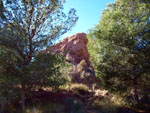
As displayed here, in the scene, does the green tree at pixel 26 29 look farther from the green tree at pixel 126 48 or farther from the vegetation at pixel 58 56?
the green tree at pixel 126 48

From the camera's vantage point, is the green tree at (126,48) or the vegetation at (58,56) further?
the green tree at (126,48)

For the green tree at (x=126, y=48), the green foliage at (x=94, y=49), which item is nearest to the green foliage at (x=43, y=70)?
the green foliage at (x=94, y=49)

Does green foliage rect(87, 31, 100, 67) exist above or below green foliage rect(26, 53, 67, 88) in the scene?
above

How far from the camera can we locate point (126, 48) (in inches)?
290

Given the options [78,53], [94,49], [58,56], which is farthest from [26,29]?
[78,53]

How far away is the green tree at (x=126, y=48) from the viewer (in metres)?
7.22

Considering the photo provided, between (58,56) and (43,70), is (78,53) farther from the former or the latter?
(43,70)

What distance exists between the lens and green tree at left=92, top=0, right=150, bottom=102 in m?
7.22

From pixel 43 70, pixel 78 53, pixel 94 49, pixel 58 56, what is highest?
pixel 78 53

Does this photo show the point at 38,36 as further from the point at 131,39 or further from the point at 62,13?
the point at 131,39

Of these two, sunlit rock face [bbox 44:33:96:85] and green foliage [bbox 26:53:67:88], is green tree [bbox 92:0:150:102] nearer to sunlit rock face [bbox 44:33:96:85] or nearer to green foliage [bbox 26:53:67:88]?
green foliage [bbox 26:53:67:88]

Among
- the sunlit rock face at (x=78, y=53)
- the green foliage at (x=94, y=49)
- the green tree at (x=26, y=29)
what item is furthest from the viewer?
the sunlit rock face at (x=78, y=53)

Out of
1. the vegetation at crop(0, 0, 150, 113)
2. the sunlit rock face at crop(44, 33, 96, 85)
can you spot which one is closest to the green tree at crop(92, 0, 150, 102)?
the vegetation at crop(0, 0, 150, 113)

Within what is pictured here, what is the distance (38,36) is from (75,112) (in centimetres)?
436
